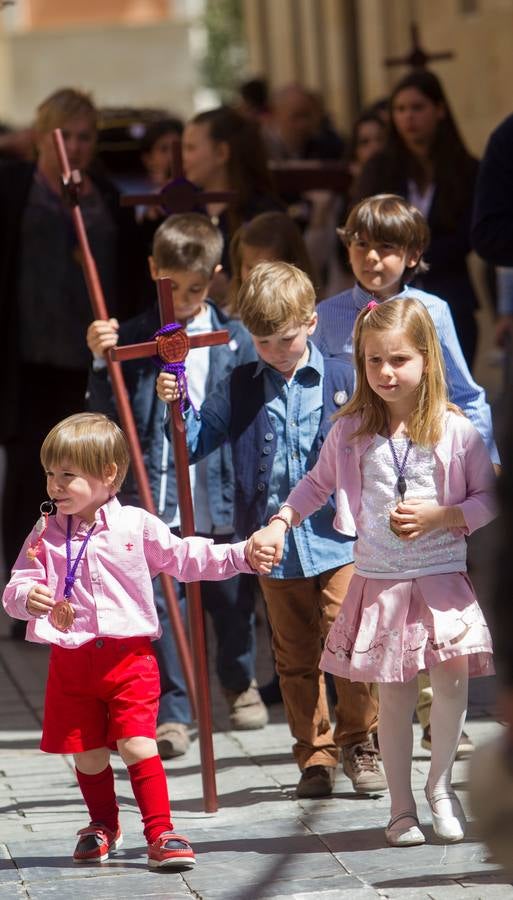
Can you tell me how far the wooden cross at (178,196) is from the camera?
252 inches

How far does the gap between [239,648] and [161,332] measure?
1639 mm

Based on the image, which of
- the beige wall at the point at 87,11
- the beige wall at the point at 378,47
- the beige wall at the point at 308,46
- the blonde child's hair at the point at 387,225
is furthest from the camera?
the beige wall at the point at 87,11

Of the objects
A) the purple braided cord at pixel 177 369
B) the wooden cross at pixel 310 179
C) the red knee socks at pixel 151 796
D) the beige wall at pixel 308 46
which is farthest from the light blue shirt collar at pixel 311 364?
the beige wall at pixel 308 46

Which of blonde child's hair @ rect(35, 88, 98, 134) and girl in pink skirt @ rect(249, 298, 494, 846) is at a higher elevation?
blonde child's hair @ rect(35, 88, 98, 134)

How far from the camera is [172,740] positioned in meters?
5.95

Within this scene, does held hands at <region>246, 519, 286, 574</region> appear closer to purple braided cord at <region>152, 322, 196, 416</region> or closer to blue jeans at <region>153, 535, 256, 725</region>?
purple braided cord at <region>152, 322, 196, 416</region>

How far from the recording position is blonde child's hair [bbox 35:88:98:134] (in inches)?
286

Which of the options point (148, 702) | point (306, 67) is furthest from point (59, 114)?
point (306, 67)

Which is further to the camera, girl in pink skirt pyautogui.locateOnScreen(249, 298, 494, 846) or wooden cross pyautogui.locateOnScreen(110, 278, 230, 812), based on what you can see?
wooden cross pyautogui.locateOnScreen(110, 278, 230, 812)

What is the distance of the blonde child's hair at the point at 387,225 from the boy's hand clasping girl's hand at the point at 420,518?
1078 mm

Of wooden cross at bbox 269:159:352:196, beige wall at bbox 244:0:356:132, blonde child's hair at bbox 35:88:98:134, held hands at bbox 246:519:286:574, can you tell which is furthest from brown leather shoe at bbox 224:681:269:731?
beige wall at bbox 244:0:356:132

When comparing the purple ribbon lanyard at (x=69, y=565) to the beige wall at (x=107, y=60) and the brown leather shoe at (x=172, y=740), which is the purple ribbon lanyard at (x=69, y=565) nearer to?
the brown leather shoe at (x=172, y=740)

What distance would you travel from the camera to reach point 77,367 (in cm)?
771

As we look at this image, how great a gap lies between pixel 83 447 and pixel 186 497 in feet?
1.91
